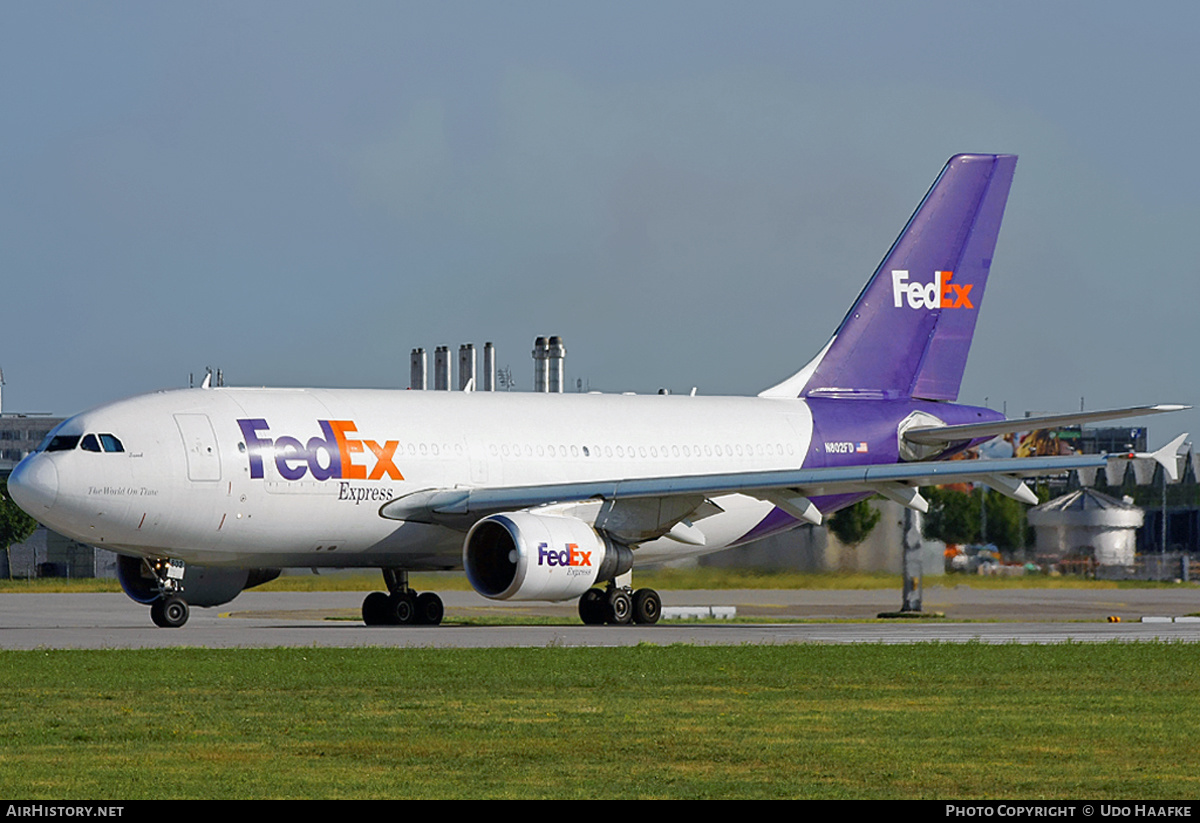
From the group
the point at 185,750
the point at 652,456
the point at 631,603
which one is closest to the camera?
the point at 185,750

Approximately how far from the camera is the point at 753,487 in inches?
1152

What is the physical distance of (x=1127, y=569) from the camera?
1905 inches

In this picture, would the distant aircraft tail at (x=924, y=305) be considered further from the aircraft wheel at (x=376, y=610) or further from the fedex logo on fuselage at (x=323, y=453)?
the fedex logo on fuselage at (x=323, y=453)

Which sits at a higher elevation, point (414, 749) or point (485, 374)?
point (485, 374)

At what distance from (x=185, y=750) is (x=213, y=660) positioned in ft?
26.4

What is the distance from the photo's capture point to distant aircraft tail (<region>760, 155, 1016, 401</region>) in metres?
37.2

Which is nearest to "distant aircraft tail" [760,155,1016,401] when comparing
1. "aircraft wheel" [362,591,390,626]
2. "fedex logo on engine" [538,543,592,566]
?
"aircraft wheel" [362,591,390,626]

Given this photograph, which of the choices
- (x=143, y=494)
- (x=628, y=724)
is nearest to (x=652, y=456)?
(x=143, y=494)

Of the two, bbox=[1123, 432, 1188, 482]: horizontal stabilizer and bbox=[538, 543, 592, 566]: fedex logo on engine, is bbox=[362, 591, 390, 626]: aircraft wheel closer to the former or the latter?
bbox=[538, 543, 592, 566]: fedex logo on engine

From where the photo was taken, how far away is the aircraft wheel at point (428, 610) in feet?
104

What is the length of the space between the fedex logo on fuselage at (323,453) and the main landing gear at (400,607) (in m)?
2.62

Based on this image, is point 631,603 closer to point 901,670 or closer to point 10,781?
point 901,670

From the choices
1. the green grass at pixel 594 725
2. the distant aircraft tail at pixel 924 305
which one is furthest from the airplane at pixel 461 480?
the green grass at pixel 594 725

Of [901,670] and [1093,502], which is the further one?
[1093,502]
